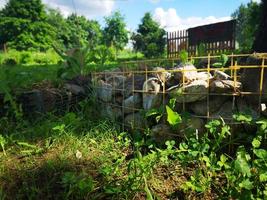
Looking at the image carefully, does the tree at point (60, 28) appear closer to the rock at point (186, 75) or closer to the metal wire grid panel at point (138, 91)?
the metal wire grid panel at point (138, 91)

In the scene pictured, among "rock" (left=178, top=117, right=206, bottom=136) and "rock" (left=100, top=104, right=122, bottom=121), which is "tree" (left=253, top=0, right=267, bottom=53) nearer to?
"rock" (left=178, top=117, right=206, bottom=136)

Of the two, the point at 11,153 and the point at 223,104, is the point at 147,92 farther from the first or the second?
the point at 11,153

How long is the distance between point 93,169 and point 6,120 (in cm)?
142

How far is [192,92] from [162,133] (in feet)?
1.41

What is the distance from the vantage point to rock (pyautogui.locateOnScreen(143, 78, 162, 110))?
2.71 metres

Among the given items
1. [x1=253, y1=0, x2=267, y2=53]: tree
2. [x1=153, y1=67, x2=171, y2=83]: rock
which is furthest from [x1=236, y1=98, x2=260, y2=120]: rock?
[x1=253, y1=0, x2=267, y2=53]: tree

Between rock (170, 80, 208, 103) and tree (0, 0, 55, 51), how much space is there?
33511mm

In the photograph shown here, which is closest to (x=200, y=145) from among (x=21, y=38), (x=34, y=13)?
(x=21, y=38)

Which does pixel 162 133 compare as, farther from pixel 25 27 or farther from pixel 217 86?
pixel 25 27

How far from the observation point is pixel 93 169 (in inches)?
96.7

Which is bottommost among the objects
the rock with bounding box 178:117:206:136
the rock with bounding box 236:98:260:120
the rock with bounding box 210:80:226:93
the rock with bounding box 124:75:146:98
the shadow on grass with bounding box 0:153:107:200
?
the shadow on grass with bounding box 0:153:107:200

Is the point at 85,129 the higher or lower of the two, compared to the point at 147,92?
lower

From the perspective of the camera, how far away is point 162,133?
262cm

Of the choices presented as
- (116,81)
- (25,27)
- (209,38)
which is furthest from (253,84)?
(25,27)
